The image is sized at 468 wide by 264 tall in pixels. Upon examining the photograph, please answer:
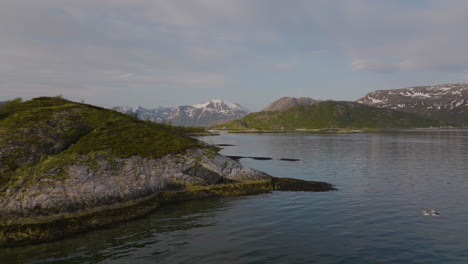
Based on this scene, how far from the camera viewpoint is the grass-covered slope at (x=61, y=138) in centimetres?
3073

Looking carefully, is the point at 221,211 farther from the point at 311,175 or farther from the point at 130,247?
the point at 311,175


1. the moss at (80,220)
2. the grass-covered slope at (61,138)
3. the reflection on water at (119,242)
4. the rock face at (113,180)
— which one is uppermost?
the grass-covered slope at (61,138)

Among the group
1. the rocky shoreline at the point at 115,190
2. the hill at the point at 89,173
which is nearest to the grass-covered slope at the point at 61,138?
the hill at the point at 89,173

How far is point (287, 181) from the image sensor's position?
135 feet

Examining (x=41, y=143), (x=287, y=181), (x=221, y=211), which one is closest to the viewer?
(x=221, y=211)

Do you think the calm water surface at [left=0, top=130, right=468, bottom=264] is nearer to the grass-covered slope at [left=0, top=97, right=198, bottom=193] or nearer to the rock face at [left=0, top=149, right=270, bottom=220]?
the rock face at [left=0, top=149, right=270, bottom=220]

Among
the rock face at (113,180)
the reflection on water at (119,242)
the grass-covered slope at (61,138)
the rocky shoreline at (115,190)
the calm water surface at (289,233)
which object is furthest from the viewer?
the grass-covered slope at (61,138)

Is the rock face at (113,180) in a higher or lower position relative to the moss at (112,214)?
higher

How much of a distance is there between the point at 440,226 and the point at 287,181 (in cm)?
1983

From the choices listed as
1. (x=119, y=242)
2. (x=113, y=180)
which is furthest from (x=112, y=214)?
(x=119, y=242)

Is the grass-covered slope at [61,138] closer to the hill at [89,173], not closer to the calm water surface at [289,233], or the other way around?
the hill at [89,173]

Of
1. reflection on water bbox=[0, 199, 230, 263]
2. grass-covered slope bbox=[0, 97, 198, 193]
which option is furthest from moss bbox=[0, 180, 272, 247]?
grass-covered slope bbox=[0, 97, 198, 193]

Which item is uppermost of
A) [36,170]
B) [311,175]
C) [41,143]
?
[41,143]

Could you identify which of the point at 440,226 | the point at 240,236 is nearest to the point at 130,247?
the point at 240,236
